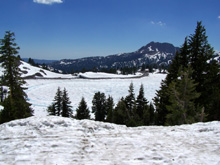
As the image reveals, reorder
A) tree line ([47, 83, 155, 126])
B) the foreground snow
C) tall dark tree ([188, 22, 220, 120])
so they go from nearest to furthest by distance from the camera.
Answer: the foreground snow → tall dark tree ([188, 22, 220, 120]) → tree line ([47, 83, 155, 126])

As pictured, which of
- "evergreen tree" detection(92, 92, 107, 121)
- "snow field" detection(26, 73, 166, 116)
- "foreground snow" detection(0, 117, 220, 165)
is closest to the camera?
"foreground snow" detection(0, 117, 220, 165)

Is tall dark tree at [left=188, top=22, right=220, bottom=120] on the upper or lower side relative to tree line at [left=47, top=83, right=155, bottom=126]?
upper

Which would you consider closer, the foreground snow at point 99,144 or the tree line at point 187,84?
the foreground snow at point 99,144

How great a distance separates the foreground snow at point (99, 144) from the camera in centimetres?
513

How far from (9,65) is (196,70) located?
2181 cm

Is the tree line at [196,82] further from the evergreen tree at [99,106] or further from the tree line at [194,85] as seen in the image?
the evergreen tree at [99,106]

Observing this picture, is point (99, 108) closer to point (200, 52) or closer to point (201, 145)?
point (200, 52)

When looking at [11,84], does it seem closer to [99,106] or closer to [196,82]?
[196,82]

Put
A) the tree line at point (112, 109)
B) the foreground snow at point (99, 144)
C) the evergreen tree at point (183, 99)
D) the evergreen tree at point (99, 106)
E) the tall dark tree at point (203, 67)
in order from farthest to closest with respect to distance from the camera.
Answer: the evergreen tree at point (99, 106) < the tree line at point (112, 109) < the tall dark tree at point (203, 67) < the evergreen tree at point (183, 99) < the foreground snow at point (99, 144)

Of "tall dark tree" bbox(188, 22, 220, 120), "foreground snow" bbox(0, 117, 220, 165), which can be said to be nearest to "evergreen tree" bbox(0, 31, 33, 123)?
"foreground snow" bbox(0, 117, 220, 165)

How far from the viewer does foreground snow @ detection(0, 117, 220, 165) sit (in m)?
5.13

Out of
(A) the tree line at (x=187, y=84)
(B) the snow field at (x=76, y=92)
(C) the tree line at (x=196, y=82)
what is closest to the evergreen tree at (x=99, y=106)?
(B) the snow field at (x=76, y=92)

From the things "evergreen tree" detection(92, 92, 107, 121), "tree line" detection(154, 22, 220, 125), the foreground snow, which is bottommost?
"evergreen tree" detection(92, 92, 107, 121)

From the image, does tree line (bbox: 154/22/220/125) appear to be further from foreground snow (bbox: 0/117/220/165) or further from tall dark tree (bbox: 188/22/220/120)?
foreground snow (bbox: 0/117/220/165)
